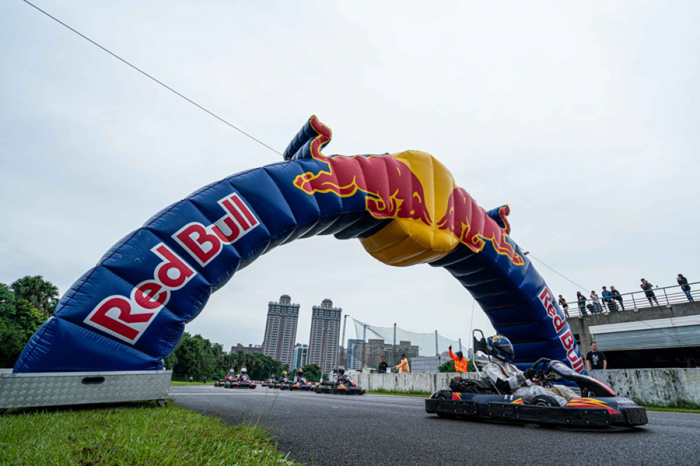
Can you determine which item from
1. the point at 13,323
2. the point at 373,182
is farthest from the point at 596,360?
the point at 13,323

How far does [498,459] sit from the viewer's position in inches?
83.5

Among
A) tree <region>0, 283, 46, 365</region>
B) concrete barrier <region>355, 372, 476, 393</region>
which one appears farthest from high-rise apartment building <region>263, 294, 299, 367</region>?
concrete barrier <region>355, 372, 476, 393</region>

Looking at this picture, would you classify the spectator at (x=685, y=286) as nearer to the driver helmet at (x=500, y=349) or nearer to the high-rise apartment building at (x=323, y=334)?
the driver helmet at (x=500, y=349)

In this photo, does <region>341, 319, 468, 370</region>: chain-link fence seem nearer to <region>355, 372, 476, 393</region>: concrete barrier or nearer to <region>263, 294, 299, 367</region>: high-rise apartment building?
<region>355, 372, 476, 393</region>: concrete barrier

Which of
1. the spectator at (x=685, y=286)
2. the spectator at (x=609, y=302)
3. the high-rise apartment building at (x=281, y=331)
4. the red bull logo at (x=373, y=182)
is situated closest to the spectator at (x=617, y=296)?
the spectator at (x=609, y=302)

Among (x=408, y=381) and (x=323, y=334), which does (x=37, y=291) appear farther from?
(x=323, y=334)

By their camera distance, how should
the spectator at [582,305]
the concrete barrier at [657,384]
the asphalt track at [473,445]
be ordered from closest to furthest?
1. the asphalt track at [473,445]
2. the concrete barrier at [657,384]
3. the spectator at [582,305]

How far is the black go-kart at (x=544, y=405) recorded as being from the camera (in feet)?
10.9

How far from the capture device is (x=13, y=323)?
68.9 ft

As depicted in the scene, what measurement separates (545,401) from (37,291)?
3387 cm

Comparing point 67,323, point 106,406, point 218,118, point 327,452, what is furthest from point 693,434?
point 218,118

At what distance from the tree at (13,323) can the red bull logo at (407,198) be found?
22983 millimetres

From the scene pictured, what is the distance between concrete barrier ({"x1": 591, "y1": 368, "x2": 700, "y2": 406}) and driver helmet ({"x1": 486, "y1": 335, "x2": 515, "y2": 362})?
4.74 m

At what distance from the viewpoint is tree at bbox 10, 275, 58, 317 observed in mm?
25469
